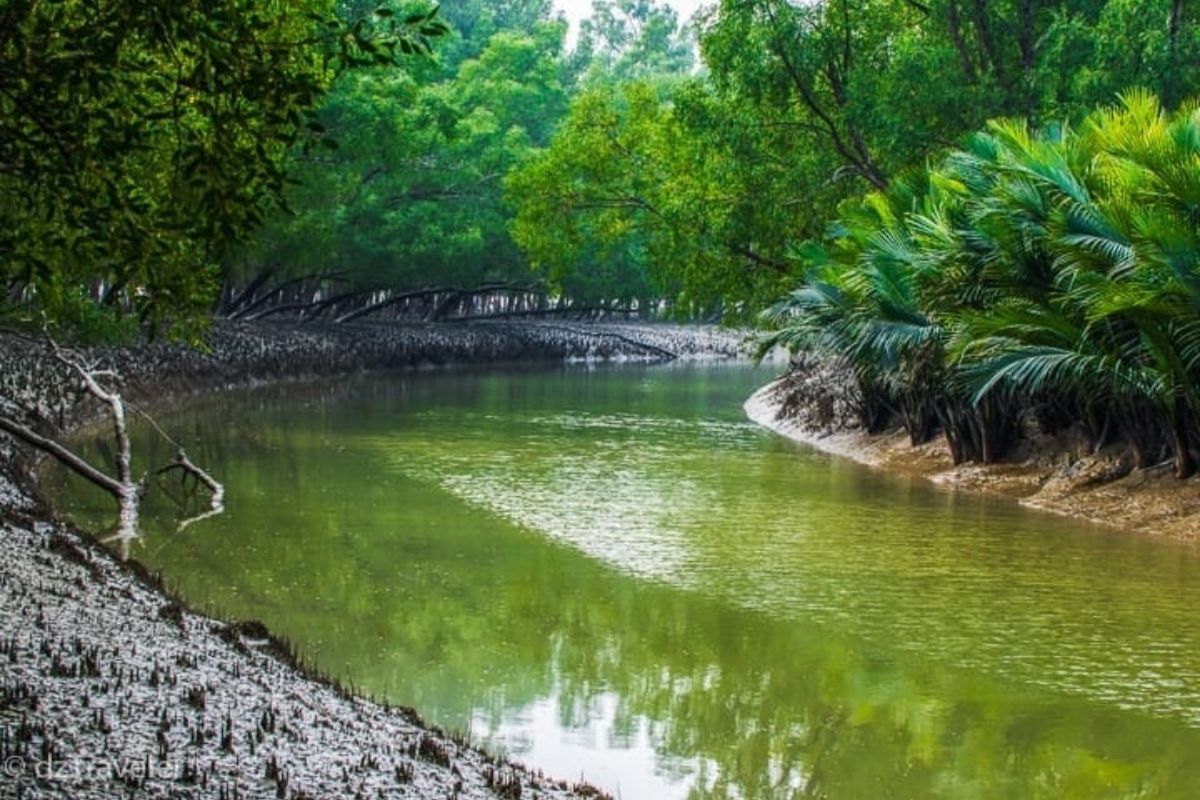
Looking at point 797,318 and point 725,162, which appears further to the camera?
point 725,162

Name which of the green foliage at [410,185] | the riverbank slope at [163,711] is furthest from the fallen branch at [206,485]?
the green foliage at [410,185]

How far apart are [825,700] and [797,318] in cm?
1499

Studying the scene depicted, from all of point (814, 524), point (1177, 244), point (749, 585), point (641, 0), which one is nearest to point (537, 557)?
point (749, 585)

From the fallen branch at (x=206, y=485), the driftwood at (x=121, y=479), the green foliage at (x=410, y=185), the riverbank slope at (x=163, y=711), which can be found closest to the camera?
the riverbank slope at (x=163, y=711)

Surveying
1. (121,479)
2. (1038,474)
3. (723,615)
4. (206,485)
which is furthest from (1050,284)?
(121,479)

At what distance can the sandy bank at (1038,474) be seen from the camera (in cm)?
1719

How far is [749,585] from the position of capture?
14.2m

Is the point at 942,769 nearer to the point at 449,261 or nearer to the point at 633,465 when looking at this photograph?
the point at 633,465

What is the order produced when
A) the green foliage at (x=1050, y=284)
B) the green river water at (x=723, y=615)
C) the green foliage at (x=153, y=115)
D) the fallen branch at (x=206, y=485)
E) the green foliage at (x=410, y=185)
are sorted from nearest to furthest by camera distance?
1. the green foliage at (x=153, y=115)
2. the green river water at (x=723, y=615)
3. the green foliage at (x=1050, y=284)
4. the fallen branch at (x=206, y=485)
5. the green foliage at (x=410, y=185)

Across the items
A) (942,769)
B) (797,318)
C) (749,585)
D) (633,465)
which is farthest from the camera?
(797,318)

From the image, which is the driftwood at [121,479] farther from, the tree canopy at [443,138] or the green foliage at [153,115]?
the green foliage at [153,115]

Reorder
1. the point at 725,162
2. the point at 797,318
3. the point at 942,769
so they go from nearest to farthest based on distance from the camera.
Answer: the point at 942,769 < the point at 797,318 < the point at 725,162

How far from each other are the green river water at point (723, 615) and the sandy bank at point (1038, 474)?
1.81 ft

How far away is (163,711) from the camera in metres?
7.78
